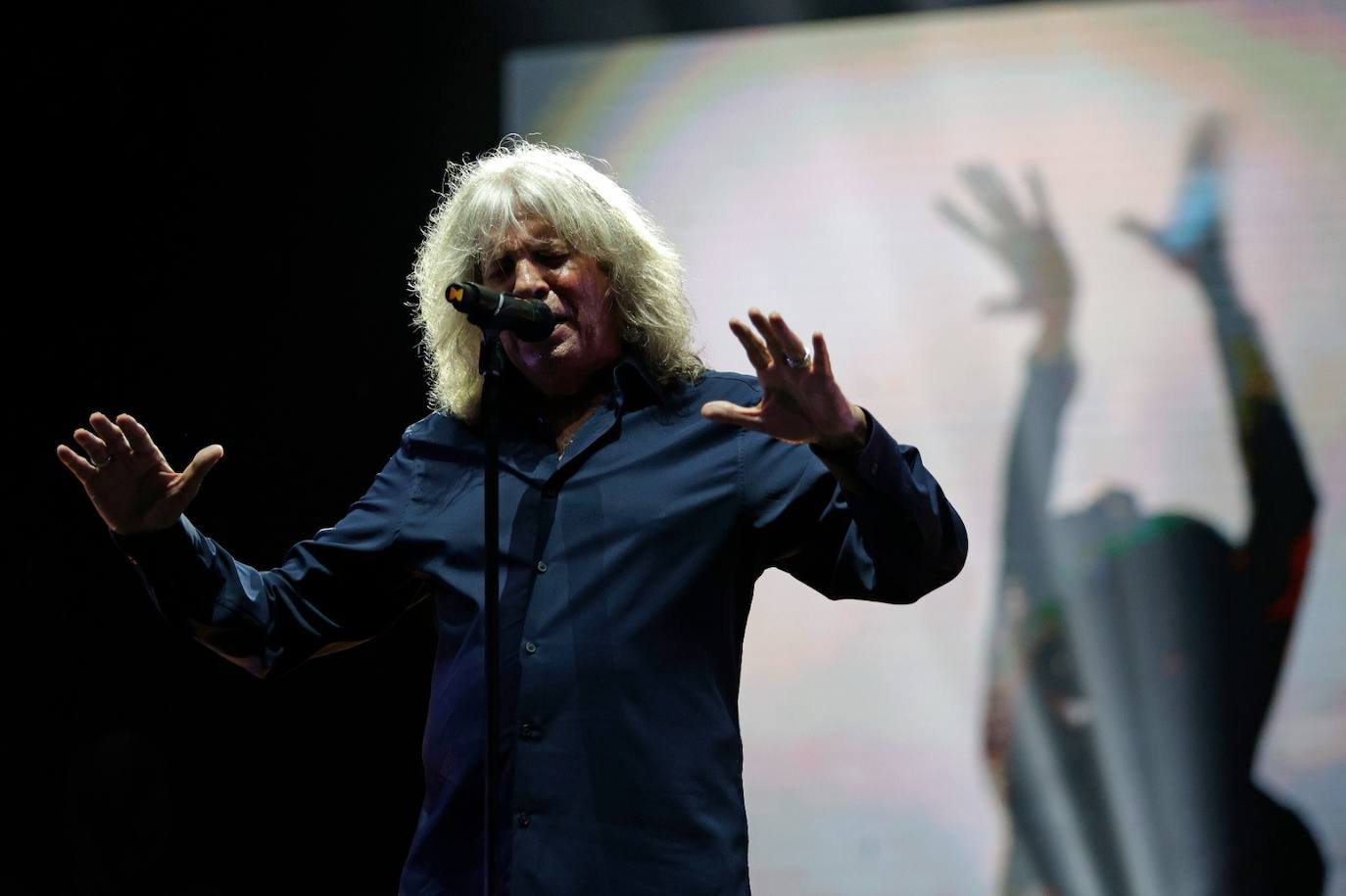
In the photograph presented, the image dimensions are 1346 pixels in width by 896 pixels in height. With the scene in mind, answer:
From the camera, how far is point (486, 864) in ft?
4.47

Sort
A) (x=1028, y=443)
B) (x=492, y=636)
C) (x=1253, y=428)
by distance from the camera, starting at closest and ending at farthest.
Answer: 1. (x=492, y=636)
2. (x=1253, y=428)
3. (x=1028, y=443)

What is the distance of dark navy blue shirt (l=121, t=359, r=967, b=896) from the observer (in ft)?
4.83

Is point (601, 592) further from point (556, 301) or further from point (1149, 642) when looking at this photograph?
point (1149, 642)

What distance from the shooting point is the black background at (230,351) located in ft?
11.2

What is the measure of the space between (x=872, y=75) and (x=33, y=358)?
224 centimetres

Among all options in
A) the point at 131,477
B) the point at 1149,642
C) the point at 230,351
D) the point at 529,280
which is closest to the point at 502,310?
the point at 529,280

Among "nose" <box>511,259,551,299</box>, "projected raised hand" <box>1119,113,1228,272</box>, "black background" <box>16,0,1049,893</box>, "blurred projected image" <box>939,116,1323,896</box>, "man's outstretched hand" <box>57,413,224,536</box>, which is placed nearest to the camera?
"man's outstretched hand" <box>57,413,224,536</box>

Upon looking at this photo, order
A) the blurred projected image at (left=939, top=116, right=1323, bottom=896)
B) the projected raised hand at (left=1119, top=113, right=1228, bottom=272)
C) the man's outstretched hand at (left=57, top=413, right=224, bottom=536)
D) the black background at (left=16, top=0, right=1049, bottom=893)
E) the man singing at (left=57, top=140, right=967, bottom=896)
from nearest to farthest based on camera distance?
1. the man singing at (left=57, top=140, right=967, bottom=896)
2. the man's outstretched hand at (left=57, top=413, right=224, bottom=536)
3. the blurred projected image at (left=939, top=116, right=1323, bottom=896)
4. the projected raised hand at (left=1119, top=113, right=1228, bottom=272)
5. the black background at (left=16, top=0, right=1049, bottom=893)

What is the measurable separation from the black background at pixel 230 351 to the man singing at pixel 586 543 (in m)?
1.64

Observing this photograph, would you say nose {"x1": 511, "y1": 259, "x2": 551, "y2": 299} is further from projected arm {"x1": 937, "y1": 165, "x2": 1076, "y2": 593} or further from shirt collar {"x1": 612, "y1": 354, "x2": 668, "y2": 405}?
projected arm {"x1": 937, "y1": 165, "x2": 1076, "y2": 593}

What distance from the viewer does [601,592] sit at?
1561 mm

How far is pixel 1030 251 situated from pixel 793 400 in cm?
168

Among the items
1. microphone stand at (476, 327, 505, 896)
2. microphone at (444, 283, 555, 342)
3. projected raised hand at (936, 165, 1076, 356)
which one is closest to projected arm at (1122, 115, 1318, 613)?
projected raised hand at (936, 165, 1076, 356)

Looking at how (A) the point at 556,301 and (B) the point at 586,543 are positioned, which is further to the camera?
(A) the point at 556,301
